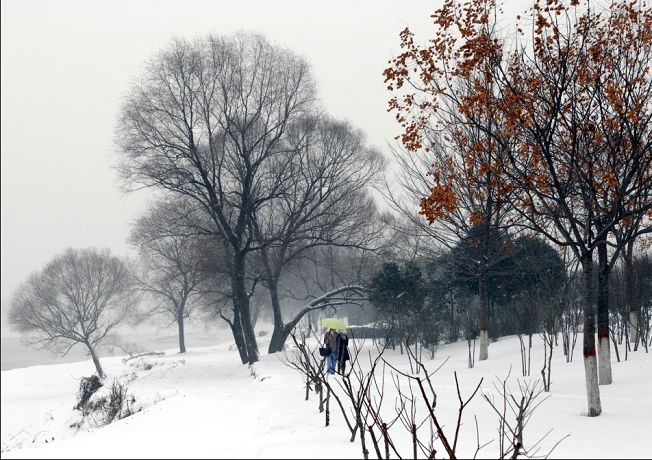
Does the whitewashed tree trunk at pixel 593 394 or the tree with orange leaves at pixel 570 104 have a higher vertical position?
the tree with orange leaves at pixel 570 104

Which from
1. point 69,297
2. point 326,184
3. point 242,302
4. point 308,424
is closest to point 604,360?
point 308,424

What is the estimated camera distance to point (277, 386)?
15805 mm

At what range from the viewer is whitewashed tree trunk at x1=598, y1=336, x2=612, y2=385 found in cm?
1143

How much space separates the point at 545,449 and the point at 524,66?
19.8ft

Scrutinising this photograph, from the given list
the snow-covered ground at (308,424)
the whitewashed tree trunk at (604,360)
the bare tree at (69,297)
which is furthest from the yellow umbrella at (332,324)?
the bare tree at (69,297)

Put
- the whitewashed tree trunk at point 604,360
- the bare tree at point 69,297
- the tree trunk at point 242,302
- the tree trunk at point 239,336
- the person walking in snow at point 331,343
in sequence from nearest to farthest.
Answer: the whitewashed tree trunk at point 604,360
the person walking in snow at point 331,343
the tree trunk at point 242,302
the tree trunk at point 239,336
the bare tree at point 69,297

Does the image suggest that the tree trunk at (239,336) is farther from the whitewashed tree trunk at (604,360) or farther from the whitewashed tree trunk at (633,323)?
the whitewashed tree trunk at (604,360)

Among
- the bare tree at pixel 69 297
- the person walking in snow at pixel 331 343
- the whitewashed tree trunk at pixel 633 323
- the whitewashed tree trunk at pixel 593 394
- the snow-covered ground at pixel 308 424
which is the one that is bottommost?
the snow-covered ground at pixel 308 424

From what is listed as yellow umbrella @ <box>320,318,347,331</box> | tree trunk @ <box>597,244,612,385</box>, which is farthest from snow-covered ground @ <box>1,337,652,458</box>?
yellow umbrella @ <box>320,318,347,331</box>

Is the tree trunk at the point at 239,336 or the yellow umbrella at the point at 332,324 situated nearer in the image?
the yellow umbrella at the point at 332,324

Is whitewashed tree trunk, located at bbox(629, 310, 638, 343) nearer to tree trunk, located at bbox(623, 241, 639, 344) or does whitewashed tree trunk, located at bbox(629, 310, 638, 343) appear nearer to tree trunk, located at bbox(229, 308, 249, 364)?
tree trunk, located at bbox(623, 241, 639, 344)

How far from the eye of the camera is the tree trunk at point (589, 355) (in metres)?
9.28

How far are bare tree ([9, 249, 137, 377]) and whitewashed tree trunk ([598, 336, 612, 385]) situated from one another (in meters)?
30.7

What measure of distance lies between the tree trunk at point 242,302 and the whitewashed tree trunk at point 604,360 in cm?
1545
